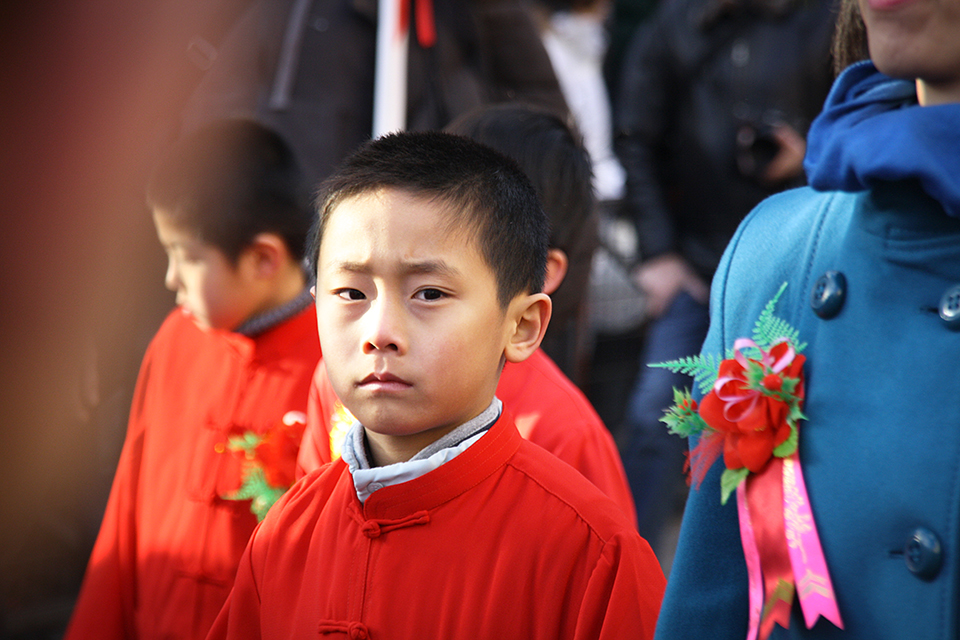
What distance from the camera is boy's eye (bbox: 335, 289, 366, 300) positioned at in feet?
4.85

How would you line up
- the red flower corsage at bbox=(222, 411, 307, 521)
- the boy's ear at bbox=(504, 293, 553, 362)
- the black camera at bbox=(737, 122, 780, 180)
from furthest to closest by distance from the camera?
the black camera at bbox=(737, 122, 780, 180) < the red flower corsage at bbox=(222, 411, 307, 521) < the boy's ear at bbox=(504, 293, 553, 362)

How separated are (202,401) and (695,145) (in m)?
2.19

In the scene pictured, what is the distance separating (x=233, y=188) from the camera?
7.98ft

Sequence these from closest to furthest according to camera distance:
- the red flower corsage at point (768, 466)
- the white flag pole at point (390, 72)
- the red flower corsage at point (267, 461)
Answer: the red flower corsage at point (768, 466) → the red flower corsage at point (267, 461) → the white flag pole at point (390, 72)

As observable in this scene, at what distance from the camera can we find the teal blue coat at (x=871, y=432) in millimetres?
1092

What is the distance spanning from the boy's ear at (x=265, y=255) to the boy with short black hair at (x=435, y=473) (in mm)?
829

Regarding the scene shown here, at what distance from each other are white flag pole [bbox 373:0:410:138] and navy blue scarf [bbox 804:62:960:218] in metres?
1.90

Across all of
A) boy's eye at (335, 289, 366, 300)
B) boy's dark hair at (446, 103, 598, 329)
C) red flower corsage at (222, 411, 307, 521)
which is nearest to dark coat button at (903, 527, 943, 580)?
boy's eye at (335, 289, 366, 300)

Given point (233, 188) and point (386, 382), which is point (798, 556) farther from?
point (233, 188)

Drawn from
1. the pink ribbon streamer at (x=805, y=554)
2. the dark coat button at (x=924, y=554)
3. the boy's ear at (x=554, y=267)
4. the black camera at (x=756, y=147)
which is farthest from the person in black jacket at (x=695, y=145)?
the dark coat button at (x=924, y=554)

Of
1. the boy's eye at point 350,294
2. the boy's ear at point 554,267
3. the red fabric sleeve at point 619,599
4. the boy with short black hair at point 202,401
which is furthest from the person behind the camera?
the boy with short black hair at point 202,401

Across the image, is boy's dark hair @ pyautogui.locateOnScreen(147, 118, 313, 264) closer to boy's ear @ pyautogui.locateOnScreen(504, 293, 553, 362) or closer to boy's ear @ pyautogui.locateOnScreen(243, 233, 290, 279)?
boy's ear @ pyautogui.locateOnScreen(243, 233, 290, 279)

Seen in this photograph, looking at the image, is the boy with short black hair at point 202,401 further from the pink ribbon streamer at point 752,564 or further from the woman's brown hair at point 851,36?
the woman's brown hair at point 851,36

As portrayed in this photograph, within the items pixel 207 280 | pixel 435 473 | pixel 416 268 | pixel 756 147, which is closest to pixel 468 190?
pixel 416 268
